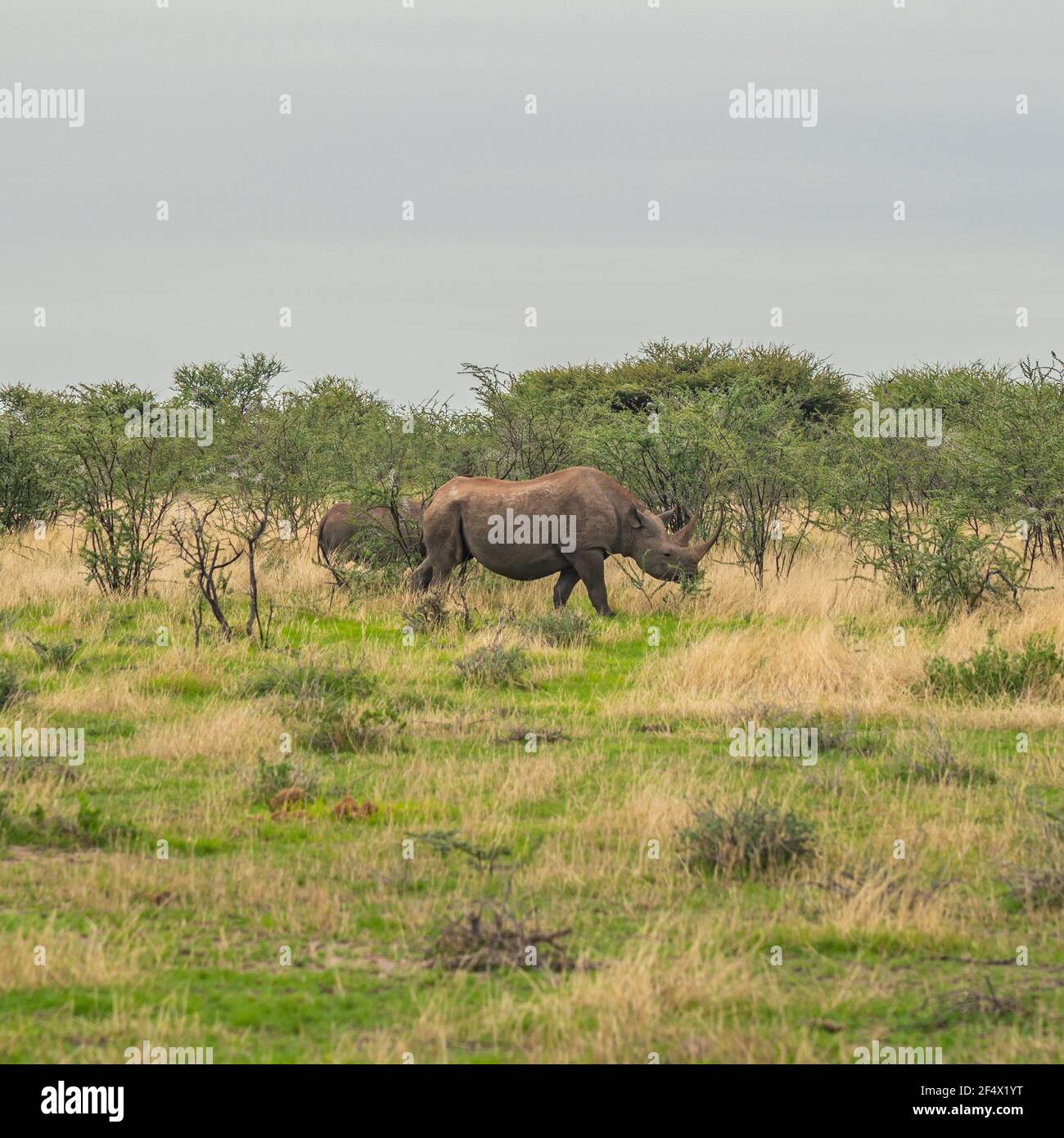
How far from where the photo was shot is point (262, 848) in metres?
7.26

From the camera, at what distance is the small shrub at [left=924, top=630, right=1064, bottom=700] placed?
1119 cm

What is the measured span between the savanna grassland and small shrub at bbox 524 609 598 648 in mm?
483

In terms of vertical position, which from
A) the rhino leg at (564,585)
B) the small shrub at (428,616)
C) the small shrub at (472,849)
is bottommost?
the small shrub at (472,849)

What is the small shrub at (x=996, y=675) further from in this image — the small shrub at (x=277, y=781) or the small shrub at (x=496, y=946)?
the small shrub at (x=496, y=946)

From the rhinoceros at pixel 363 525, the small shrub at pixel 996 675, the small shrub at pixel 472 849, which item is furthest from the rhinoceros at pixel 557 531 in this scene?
the small shrub at pixel 472 849

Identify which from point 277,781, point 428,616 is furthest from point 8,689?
point 428,616

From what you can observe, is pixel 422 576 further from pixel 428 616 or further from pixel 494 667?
pixel 494 667

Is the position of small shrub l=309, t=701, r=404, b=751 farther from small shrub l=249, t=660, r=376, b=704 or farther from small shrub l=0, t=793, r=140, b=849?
small shrub l=0, t=793, r=140, b=849

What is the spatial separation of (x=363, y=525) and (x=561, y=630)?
5552mm

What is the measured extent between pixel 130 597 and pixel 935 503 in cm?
915

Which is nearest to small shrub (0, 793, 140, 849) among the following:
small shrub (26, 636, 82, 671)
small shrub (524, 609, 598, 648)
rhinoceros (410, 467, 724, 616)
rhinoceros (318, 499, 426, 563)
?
small shrub (26, 636, 82, 671)

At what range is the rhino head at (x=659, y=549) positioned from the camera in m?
16.1

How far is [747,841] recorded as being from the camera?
22.6 feet

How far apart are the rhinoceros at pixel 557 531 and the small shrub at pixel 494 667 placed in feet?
12.3
